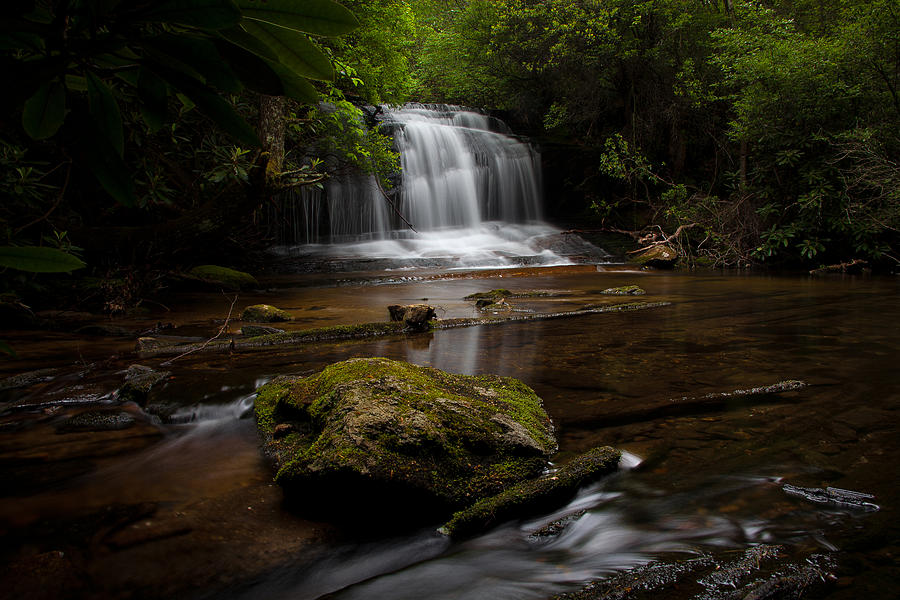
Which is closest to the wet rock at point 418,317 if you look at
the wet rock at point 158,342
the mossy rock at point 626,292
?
the wet rock at point 158,342

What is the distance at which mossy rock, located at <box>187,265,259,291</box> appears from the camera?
8758mm


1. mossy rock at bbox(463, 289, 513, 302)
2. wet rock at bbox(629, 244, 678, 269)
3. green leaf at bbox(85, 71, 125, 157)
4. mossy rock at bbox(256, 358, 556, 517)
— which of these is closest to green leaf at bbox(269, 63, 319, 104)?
green leaf at bbox(85, 71, 125, 157)

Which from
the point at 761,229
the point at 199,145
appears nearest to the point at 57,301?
the point at 199,145

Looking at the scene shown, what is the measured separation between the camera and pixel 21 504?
1.81m

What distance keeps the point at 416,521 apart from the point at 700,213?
1581cm

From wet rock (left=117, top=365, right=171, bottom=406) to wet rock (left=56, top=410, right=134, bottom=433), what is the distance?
18 cm

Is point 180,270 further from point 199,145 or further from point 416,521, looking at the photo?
point 416,521

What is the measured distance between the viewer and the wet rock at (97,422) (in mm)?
2516

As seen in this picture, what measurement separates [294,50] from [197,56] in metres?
0.21

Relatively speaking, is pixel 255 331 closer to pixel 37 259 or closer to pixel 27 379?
pixel 27 379

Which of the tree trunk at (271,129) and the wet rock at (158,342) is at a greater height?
the tree trunk at (271,129)

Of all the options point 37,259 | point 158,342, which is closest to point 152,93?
point 37,259

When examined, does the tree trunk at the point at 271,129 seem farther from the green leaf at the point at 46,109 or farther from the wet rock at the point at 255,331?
the green leaf at the point at 46,109

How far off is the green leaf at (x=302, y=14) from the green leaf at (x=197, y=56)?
0.12 m
